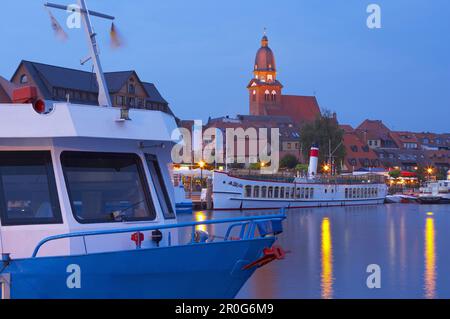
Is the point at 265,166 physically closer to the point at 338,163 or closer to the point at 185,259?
the point at 338,163

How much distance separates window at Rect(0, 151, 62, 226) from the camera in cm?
1092

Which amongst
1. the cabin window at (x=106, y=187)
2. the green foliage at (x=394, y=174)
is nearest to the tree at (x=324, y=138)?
the green foliage at (x=394, y=174)

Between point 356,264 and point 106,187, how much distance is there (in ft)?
77.5

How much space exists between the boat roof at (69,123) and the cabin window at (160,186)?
69cm

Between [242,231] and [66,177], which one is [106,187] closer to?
[66,177]

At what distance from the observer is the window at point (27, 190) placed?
35.8 feet

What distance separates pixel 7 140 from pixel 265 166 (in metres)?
111

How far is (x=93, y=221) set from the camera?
11.2m

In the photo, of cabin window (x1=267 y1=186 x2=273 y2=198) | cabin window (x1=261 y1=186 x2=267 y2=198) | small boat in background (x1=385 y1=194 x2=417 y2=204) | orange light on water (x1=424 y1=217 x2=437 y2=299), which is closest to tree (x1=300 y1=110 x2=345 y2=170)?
small boat in background (x1=385 y1=194 x2=417 y2=204)

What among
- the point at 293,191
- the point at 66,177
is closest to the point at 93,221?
the point at 66,177

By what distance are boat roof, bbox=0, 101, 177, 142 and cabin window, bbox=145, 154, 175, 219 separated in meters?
0.69

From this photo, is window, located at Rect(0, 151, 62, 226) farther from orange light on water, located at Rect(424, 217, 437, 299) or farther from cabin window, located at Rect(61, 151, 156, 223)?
orange light on water, located at Rect(424, 217, 437, 299)

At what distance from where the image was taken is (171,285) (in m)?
10.6
